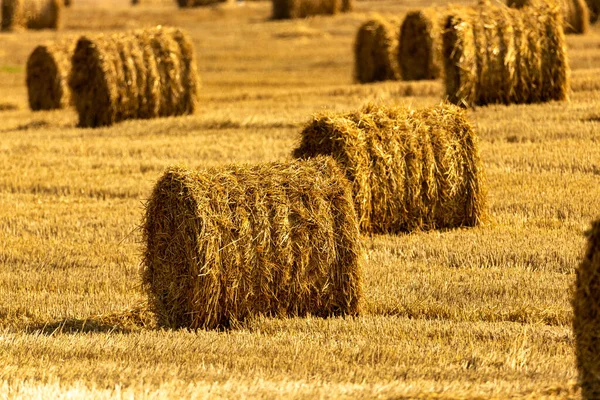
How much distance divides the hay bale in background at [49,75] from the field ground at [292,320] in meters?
0.40

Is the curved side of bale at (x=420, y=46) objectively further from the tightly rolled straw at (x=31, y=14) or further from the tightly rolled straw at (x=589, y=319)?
the tightly rolled straw at (x=589, y=319)

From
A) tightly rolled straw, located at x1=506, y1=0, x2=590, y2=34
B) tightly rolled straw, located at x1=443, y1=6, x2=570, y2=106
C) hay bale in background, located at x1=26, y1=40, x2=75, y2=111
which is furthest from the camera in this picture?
tightly rolled straw, located at x1=506, y1=0, x2=590, y2=34

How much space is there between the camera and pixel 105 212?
1258cm

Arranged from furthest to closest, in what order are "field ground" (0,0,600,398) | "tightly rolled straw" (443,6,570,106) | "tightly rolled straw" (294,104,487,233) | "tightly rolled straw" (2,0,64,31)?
"tightly rolled straw" (2,0,64,31), "tightly rolled straw" (443,6,570,106), "tightly rolled straw" (294,104,487,233), "field ground" (0,0,600,398)

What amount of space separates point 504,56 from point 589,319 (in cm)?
1226

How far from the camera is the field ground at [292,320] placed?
21.7 ft

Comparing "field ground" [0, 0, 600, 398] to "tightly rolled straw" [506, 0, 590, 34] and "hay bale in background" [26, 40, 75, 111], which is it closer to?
"hay bale in background" [26, 40, 75, 111]

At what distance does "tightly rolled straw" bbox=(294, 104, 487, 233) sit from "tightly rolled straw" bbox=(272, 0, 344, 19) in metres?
24.7

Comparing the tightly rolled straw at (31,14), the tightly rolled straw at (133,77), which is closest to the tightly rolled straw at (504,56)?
the tightly rolled straw at (133,77)

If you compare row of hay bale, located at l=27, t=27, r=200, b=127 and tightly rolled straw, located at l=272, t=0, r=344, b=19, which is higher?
tightly rolled straw, located at l=272, t=0, r=344, b=19

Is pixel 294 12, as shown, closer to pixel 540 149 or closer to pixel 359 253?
pixel 540 149

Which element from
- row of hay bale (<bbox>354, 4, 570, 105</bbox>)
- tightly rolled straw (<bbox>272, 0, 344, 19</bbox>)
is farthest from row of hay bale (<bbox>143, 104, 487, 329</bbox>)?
tightly rolled straw (<bbox>272, 0, 344, 19</bbox>)

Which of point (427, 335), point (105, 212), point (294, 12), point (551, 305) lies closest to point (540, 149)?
point (105, 212)

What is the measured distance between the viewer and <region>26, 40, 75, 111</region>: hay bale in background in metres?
21.1
